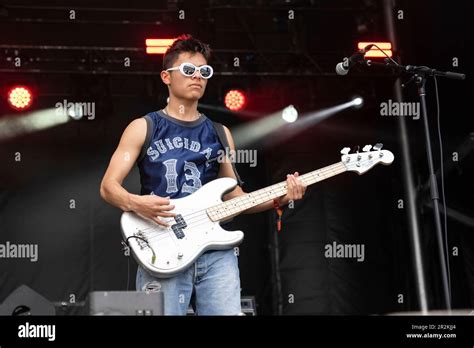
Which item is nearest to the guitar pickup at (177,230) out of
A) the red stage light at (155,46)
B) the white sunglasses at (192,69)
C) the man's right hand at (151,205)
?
the man's right hand at (151,205)

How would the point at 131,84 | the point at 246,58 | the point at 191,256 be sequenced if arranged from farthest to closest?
1. the point at 131,84
2. the point at 246,58
3. the point at 191,256

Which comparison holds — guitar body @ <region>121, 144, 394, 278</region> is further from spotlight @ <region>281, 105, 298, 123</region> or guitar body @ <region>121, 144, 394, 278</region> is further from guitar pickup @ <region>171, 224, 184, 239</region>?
spotlight @ <region>281, 105, 298, 123</region>

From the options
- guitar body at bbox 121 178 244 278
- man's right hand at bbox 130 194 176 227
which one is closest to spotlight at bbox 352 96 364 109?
guitar body at bbox 121 178 244 278

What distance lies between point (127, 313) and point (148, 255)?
1.00m

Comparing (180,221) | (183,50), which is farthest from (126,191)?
(183,50)

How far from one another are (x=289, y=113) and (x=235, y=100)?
0.65 metres

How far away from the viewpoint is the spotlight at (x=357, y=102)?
9078 mm

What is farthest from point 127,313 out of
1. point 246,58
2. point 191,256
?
point 246,58

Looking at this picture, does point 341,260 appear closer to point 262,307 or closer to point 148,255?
point 262,307

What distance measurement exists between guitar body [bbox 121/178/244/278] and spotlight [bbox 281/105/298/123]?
4.43 meters

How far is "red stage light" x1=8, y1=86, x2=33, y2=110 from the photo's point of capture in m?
8.71

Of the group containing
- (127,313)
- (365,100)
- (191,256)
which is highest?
(365,100)

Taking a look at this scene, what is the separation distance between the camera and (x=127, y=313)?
3.65m

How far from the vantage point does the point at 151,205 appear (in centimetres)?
454
